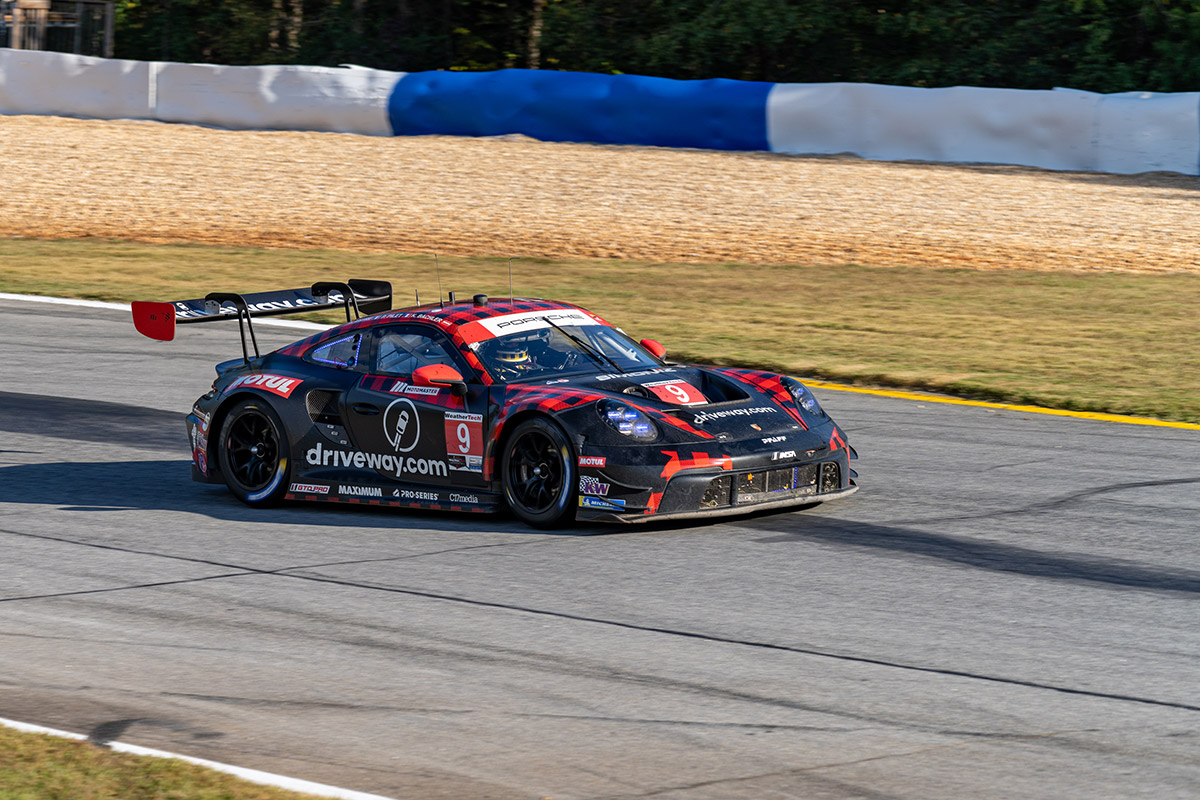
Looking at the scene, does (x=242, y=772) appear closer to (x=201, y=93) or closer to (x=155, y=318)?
(x=155, y=318)

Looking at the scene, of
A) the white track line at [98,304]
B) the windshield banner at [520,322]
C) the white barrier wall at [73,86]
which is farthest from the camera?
the white barrier wall at [73,86]

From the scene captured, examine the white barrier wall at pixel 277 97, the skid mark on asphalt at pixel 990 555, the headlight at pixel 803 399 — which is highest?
the white barrier wall at pixel 277 97

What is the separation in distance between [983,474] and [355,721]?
588 cm

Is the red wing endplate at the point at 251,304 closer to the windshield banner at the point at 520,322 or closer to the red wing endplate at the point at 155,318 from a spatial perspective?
the red wing endplate at the point at 155,318

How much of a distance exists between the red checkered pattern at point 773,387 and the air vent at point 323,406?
2.28 metres

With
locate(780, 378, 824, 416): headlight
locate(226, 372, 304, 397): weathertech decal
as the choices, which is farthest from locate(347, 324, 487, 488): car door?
locate(780, 378, 824, 416): headlight

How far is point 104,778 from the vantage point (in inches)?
205

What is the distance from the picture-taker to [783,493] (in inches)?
364

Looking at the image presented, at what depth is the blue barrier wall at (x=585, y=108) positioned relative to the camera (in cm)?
3041

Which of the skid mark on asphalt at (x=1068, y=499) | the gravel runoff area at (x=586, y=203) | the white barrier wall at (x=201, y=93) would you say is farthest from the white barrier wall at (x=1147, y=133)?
the skid mark on asphalt at (x=1068, y=499)

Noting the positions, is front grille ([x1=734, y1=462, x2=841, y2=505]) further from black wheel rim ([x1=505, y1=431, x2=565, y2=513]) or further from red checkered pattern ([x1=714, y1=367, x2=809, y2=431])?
black wheel rim ([x1=505, y1=431, x2=565, y2=513])

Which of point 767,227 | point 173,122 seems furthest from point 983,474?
point 173,122

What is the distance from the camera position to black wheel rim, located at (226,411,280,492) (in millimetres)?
10227

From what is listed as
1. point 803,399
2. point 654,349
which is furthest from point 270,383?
point 803,399
